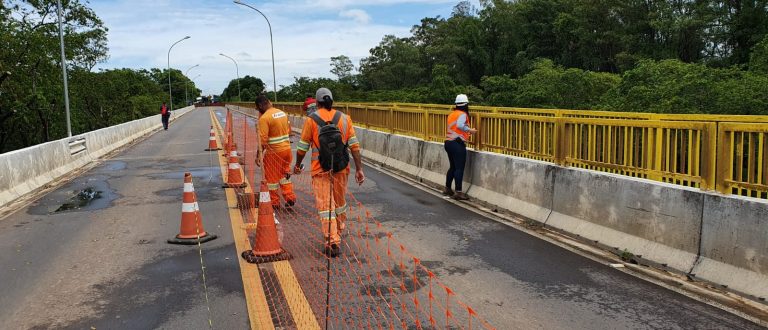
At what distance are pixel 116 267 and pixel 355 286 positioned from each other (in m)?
2.63

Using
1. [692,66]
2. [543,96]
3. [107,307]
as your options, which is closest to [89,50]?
[543,96]

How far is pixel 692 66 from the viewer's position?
29.6 metres

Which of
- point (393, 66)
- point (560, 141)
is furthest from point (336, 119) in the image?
point (393, 66)

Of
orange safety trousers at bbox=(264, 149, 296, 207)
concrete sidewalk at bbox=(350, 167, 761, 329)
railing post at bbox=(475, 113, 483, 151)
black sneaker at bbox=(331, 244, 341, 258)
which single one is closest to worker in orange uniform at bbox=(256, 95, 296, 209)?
orange safety trousers at bbox=(264, 149, 296, 207)

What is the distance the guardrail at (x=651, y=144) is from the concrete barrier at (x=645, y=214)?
22 centimetres

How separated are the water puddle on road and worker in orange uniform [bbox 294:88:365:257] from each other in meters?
5.35

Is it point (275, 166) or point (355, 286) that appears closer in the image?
point (355, 286)

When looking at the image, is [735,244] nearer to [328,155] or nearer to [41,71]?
[328,155]

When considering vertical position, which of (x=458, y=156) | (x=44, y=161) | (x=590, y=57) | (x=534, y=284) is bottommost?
(x=534, y=284)

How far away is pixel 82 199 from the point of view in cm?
1066

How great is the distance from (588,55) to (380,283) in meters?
65.4

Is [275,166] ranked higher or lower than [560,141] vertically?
lower

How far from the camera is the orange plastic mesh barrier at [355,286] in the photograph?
175 inches

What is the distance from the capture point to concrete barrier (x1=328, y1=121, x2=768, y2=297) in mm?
4988
